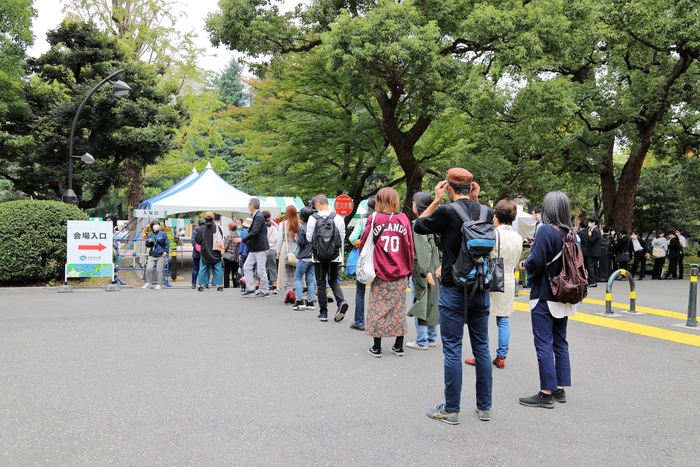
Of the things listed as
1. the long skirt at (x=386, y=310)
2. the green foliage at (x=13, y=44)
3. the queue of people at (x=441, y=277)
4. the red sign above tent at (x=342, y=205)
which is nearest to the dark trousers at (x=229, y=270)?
the queue of people at (x=441, y=277)

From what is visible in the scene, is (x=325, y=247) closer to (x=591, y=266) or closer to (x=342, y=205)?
(x=342, y=205)

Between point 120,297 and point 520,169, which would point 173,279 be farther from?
point 520,169

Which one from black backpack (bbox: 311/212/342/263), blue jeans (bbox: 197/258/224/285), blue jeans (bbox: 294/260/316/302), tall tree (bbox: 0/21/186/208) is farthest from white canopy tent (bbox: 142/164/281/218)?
black backpack (bbox: 311/212/342/263)

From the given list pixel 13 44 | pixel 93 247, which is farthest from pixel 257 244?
pixel 13 44

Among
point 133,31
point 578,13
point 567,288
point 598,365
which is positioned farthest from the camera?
point 133,31

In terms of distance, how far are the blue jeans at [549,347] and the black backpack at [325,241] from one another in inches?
152

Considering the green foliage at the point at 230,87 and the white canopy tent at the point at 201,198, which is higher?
the green foliage at the point at 230,87

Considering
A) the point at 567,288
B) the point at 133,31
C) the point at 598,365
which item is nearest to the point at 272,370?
the point at 567,288

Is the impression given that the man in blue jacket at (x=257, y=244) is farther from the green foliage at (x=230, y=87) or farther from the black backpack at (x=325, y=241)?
the green foliage at (x=230, y=87)

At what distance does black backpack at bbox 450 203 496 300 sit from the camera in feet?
13.3

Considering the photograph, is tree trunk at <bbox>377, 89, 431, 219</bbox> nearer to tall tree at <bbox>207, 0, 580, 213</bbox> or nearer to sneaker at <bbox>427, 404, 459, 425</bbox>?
tall tree at <bbox>207, 0, 580, 213</bbox>

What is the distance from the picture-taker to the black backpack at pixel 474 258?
4047mm

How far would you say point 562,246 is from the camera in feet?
15.0

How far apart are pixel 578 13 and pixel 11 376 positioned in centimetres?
1691
